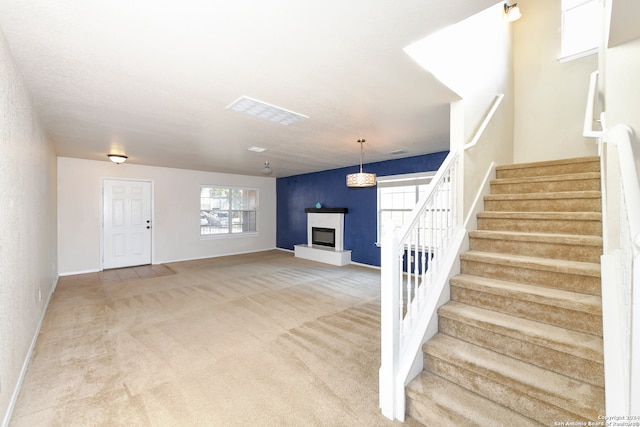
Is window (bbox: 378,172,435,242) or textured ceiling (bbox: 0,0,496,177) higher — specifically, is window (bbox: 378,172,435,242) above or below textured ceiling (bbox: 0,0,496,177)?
below

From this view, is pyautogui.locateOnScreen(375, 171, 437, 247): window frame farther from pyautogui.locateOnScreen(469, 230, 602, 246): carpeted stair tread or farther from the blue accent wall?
pyautogui.locateOnScreen(469, 230, 602, 246): carpeted stair tread

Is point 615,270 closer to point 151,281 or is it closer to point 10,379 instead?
point 10,379

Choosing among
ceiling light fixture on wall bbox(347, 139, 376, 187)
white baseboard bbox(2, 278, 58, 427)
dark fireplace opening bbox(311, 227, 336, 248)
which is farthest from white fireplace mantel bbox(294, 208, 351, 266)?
white baseboard bbox(2, 278, 58, 427)

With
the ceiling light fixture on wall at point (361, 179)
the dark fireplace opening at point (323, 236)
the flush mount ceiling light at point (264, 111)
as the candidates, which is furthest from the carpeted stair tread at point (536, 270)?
the dark fireplace opening at point (323, 236)

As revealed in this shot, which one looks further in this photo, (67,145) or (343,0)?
(67,145)

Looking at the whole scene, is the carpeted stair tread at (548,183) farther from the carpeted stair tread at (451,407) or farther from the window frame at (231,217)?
the window frame at (231,217)

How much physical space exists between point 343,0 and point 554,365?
2380 millimetres

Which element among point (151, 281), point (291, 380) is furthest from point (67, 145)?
point (291, 380)

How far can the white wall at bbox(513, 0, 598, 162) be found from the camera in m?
3.55

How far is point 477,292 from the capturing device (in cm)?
216

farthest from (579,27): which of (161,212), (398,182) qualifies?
(161,212)

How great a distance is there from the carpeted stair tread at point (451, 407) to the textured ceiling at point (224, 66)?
88.4 inches

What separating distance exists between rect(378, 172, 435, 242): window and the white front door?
5.41 metres

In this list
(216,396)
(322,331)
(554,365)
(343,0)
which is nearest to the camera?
(343,0)
